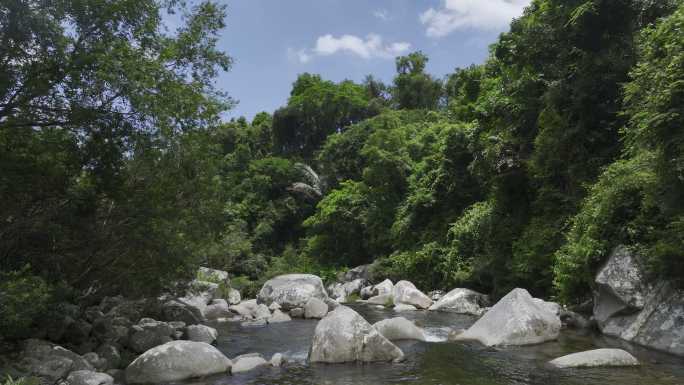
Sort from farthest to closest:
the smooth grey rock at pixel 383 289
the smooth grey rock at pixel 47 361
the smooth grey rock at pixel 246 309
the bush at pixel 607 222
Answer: the smooth grey rock at pixel 383 289 < the smooth grey rock at pixel 246 309 < the bush at pixel 607 222 < the smooth grey rock at pixel 47 361

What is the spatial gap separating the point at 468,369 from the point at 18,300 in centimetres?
843

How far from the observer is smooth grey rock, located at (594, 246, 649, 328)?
1306 cm

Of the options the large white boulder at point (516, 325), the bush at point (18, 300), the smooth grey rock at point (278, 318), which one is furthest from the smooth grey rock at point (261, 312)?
the bush at point (18, 300)

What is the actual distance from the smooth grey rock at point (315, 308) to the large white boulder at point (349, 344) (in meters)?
9.25

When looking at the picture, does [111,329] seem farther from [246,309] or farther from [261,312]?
[246,309]

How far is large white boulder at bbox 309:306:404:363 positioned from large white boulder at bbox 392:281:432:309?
11.2m

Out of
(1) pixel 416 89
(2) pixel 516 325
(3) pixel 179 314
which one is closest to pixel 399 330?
(2) pixel 516 325

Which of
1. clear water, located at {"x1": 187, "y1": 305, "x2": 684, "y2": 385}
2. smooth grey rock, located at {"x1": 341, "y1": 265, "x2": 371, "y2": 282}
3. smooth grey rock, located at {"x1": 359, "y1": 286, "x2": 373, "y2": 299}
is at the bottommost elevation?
clear water, located at {"x1": 187, "y1": 305, "x2": 684, "y2": 385}

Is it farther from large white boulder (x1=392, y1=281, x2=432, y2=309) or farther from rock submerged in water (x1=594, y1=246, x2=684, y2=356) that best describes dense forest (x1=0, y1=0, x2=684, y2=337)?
large white boulder (x1=392, y1=281, x2=432, y2=309)

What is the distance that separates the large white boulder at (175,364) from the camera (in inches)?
413

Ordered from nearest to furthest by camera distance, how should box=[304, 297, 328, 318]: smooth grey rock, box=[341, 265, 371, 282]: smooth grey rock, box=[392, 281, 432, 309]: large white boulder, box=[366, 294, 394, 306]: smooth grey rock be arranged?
box=[304, 297, 328, 318]: smooth grey rock < box=[392, 281, 432, 309]: large white boulder < box=[366, 294, 394, 306]: smooth grey rock < box=[341, 265, 371, 282]: smooth grey rock

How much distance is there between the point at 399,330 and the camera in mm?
13891

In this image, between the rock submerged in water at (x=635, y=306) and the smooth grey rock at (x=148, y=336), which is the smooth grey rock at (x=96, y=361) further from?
the rock submerged in water at (x=635, y=306)

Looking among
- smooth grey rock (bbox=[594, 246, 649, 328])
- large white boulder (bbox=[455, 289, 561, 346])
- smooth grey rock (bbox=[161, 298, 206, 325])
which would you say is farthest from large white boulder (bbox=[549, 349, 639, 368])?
smooth grey rock (bbox=[161, 298, 206, 325])
